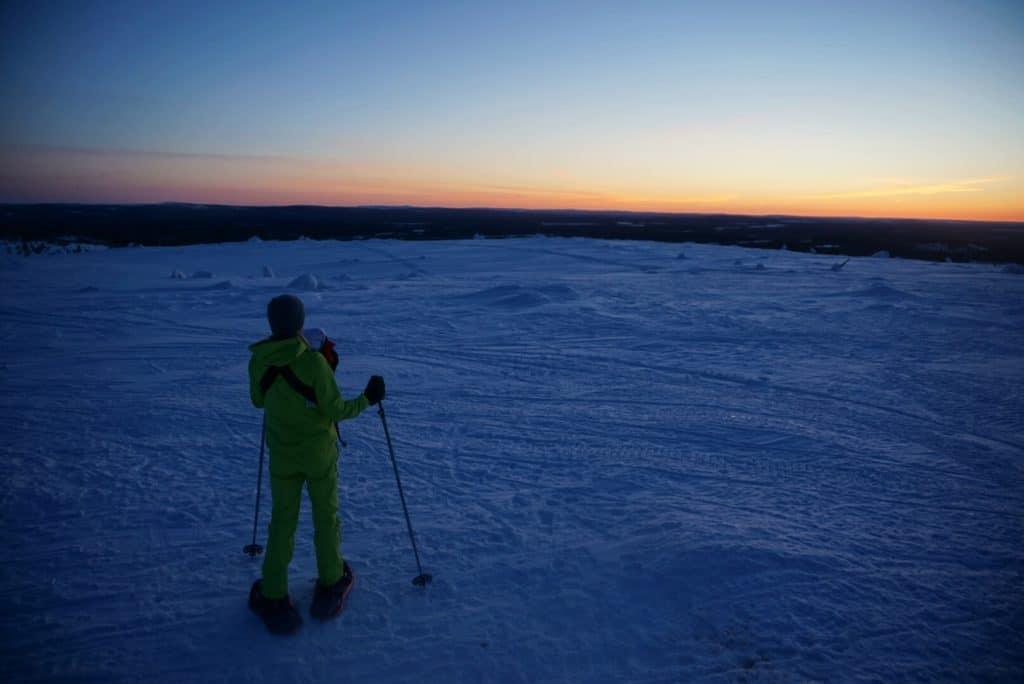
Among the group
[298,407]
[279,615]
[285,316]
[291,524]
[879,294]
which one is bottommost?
[279,615]

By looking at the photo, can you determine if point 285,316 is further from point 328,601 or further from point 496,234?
point 496,234

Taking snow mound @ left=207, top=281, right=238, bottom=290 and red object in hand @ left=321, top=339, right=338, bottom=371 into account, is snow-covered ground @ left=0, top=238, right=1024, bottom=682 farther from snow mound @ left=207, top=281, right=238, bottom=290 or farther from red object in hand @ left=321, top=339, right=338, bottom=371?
snow mound @ left=207, top=281, right=238, bottom=290

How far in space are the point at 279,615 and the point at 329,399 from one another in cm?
138

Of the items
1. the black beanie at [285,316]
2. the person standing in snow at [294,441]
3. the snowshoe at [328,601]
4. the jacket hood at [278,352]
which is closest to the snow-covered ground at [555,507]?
the snowshoe at [328,601]

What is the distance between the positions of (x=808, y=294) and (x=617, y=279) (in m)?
5.86

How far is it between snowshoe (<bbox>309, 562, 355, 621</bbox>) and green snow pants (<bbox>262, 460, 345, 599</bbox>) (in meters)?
0.12

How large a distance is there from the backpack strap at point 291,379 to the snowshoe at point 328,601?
1271 millimetres

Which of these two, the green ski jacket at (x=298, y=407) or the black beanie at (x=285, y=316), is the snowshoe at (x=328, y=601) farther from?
the black beanie at (x=285, y=316)

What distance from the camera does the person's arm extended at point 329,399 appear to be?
302cm

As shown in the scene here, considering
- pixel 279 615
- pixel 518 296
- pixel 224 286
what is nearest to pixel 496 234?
pixel 224 286

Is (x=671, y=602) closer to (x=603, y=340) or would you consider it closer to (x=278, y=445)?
(x=278, y=445)

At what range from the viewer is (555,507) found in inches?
185

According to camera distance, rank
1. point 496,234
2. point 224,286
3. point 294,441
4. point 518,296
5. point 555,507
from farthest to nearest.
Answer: point 496,234, point 224,286, point 518,296, point 555,507, point 294,441

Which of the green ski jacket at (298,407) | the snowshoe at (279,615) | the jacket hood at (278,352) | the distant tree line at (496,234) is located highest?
the distant tree line at (496,234)
